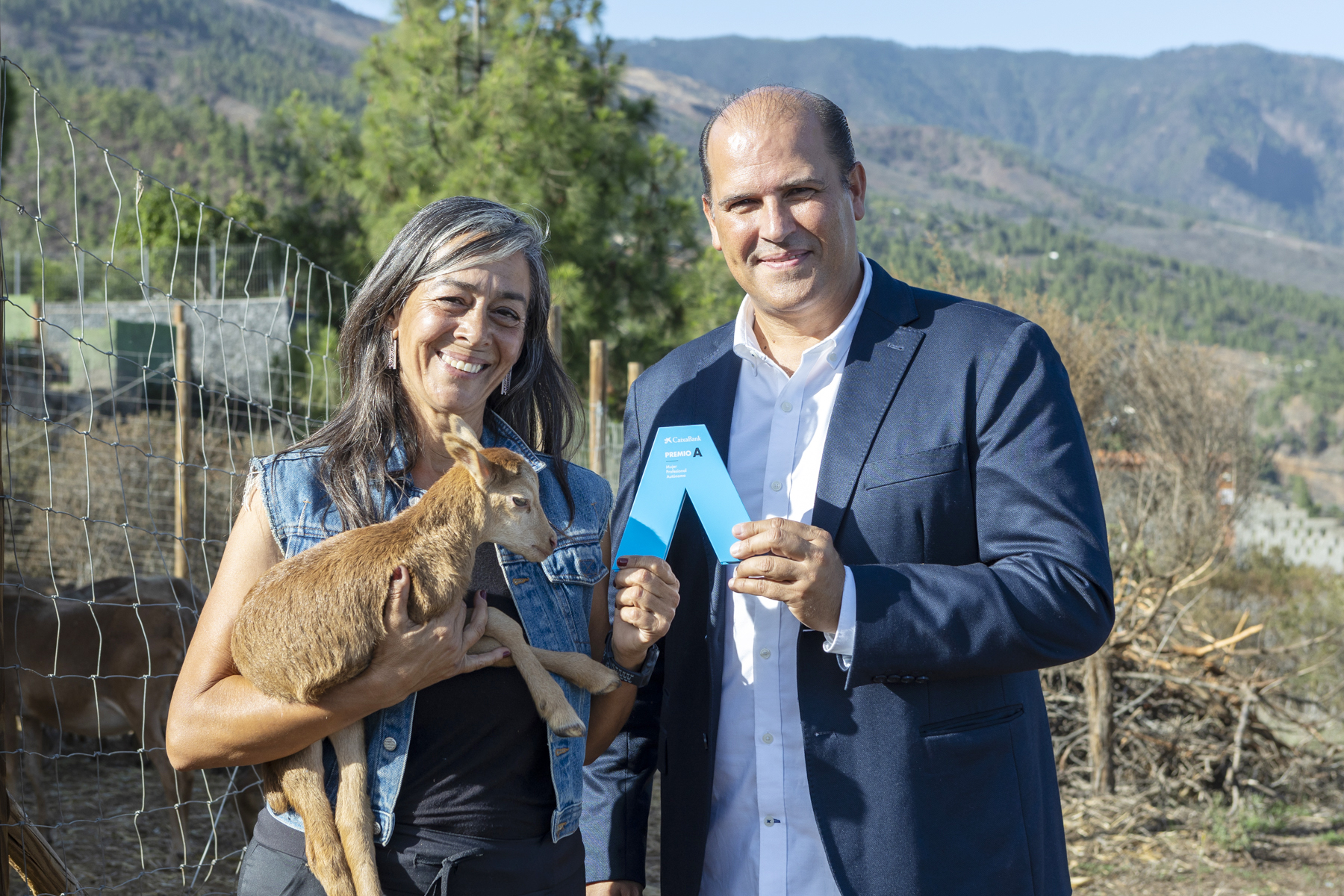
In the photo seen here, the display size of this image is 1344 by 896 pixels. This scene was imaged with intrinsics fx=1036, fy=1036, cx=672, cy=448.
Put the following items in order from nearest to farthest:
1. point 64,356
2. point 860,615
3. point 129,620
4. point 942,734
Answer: point 860,615
point 942,734
point 129,620
point 64,356

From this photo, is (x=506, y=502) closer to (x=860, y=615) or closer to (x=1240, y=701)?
(x=860, y=615)

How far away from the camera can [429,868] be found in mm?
2250

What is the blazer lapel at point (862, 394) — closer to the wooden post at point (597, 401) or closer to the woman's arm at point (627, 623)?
the woman's arm at point (627, 623)

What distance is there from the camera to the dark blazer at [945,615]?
2.29 metres

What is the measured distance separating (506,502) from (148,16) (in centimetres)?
20736

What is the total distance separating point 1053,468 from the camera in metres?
2.35

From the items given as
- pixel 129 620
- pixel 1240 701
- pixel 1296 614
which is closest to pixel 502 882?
pixel 129 620

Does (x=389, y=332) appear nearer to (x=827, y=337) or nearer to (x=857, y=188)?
(x=827, y=337)

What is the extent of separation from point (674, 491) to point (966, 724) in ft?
2.87

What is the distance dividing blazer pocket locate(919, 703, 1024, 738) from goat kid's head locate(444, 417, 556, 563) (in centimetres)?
100

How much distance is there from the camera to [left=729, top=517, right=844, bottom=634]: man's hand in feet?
7.20

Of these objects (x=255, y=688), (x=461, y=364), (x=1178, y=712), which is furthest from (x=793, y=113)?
(x=1178, y=712)

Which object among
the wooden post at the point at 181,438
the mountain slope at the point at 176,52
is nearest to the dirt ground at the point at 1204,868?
the wooden post at the point at 181,438

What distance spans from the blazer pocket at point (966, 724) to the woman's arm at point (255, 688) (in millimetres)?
1009
